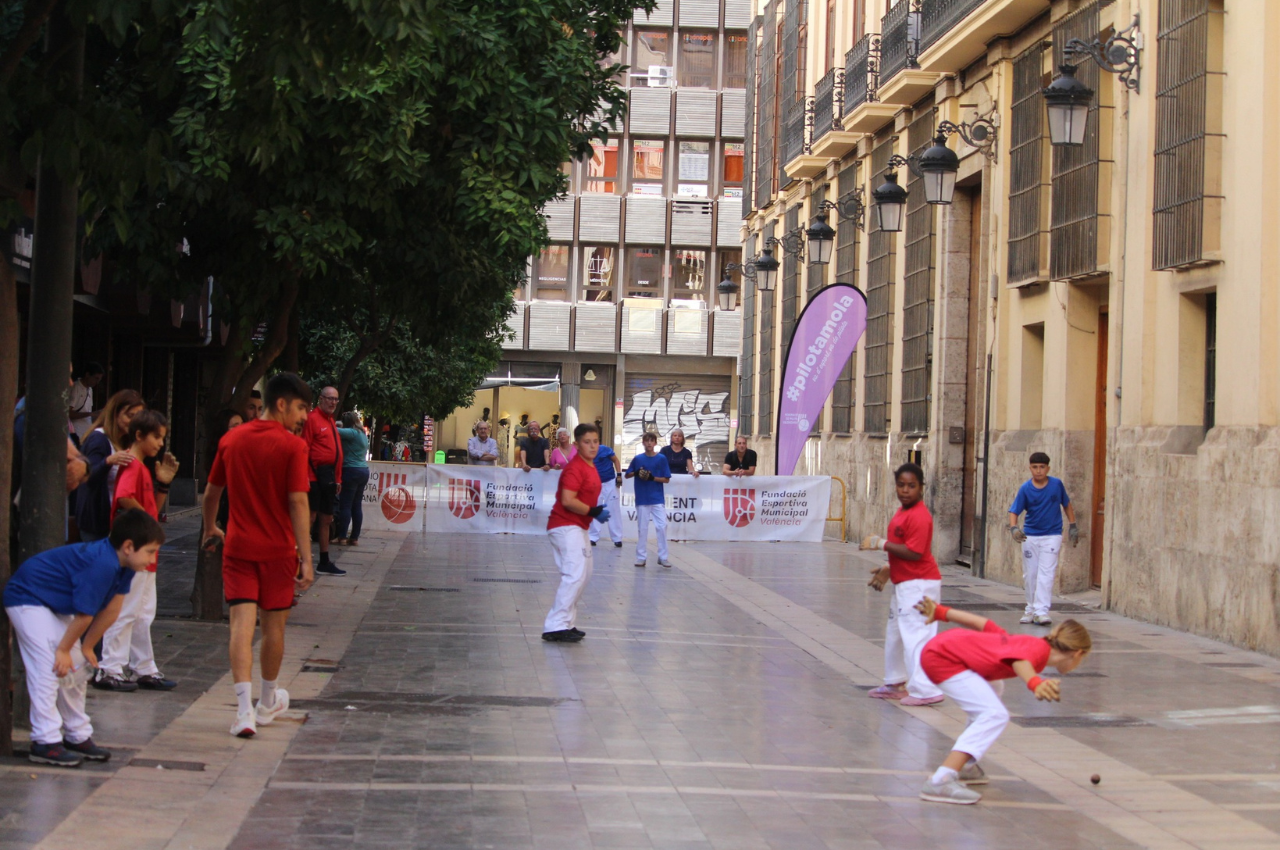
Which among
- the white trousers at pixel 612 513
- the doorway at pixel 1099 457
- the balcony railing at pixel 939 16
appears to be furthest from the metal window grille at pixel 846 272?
the doorway at pixel 1099 457

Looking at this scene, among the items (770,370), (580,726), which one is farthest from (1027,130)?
(770,370)

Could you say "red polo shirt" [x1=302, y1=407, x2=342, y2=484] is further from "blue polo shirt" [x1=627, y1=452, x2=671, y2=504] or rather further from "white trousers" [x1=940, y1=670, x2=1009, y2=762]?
"white trousers" [x1=940, y1=670, x2=1009, y2=762]

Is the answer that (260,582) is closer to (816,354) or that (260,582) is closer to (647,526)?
(647,526)

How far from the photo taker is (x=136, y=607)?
8812 mm

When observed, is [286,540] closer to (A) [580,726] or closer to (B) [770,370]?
(A) [580,726]

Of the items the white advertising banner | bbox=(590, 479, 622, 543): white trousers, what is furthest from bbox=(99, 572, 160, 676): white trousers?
the white advertising banner

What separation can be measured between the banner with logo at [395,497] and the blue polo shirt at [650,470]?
5.43 m

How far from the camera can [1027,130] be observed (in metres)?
18.9

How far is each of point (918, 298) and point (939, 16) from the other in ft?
13.8

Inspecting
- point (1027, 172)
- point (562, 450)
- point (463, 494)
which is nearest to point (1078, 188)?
point (1027, 172)

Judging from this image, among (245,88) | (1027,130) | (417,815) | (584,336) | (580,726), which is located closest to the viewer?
(417,815)

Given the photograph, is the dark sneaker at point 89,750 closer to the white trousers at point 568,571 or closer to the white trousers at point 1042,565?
the white trousers at point 568,571

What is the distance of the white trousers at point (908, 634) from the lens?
30.6ft

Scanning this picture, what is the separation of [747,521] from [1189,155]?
39.5ft
